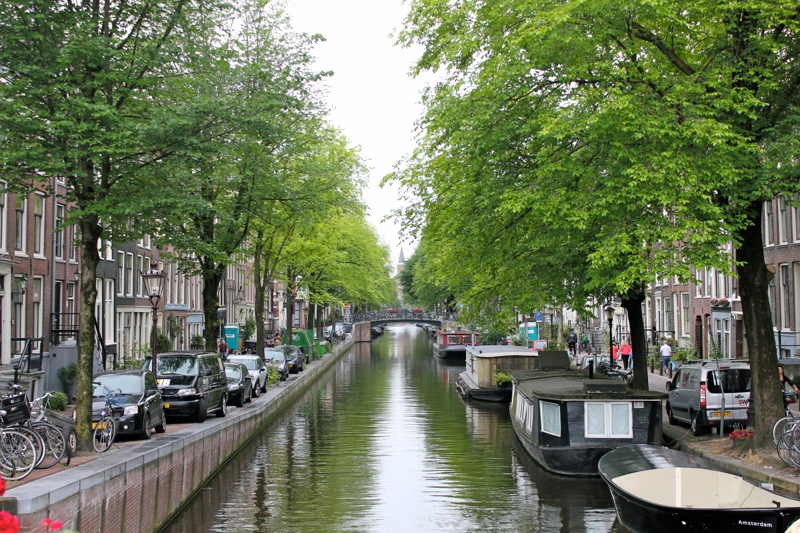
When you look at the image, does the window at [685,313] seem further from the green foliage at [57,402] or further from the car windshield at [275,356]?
the green foliage at [57,402]

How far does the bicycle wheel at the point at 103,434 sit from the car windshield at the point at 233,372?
1189 centimetres

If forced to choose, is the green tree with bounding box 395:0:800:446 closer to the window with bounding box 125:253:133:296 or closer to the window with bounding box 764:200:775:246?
the window with bounding box 764:200:775:246

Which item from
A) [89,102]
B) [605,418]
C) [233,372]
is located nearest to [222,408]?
[233,372]

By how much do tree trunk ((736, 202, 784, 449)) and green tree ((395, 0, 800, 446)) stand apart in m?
0.03

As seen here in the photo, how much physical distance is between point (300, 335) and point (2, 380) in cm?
3143

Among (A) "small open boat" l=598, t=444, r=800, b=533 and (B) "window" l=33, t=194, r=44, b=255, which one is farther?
(B) "window" l=33, t=194, r=44, b=255

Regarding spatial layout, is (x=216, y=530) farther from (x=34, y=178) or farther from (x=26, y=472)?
(x=34, y=178)

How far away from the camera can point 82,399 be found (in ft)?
49.8

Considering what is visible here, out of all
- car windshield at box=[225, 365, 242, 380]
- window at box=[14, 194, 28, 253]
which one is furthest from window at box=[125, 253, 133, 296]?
car windshield at box=[225, 365, 242, 380]

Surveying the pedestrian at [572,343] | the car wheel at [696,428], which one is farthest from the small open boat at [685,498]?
the pedestrian at [572,343]

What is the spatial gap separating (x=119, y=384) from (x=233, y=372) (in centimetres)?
953

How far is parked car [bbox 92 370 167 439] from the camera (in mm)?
17062

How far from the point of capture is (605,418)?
741 inches

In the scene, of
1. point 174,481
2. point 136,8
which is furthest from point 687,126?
point 174,481
